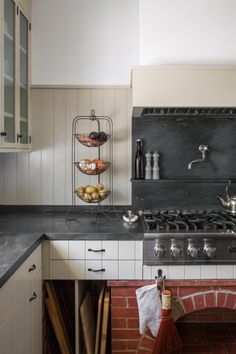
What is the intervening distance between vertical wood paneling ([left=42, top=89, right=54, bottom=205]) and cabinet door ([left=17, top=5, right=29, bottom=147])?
15 cm

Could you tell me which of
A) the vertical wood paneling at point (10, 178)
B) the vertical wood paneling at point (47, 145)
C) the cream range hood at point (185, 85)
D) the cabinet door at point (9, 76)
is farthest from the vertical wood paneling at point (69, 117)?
the cream range hood at point (185, 85)

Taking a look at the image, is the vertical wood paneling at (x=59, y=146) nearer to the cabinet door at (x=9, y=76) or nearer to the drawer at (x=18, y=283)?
the cabinet door at (x=9, y=76)

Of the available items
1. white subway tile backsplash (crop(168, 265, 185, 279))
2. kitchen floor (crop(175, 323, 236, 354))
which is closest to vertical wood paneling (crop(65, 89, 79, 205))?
white subway tile backsplash (crop(168, 265, 185, 279))

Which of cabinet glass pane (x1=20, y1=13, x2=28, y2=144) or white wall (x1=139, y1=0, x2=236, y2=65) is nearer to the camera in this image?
white wall (x1=139, y1=0, x2=236, y2=65)

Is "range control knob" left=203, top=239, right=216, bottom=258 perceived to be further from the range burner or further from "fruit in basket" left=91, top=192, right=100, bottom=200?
"fruit in basket" left=91, top=192, right=100, bottom=200

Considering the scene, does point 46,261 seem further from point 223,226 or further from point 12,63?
point 12,63

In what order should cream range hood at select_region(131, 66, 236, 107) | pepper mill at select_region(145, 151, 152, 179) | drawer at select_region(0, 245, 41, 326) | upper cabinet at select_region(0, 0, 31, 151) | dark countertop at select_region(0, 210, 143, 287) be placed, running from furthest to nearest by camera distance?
pepper mill at select_region(145, 151, 152, 179) → cream range hood at select_region(131, 66, 236, 107) → upper cabinet at select_region(0, 0, 31, 151) → dark countertop at select_region(0, 210, 143, 287) → drawer at select_region(0, 245, 41, 326)

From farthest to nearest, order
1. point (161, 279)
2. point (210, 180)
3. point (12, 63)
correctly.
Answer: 1. point (210, 180)
2. point (12, 63)
3. point (161, 279)

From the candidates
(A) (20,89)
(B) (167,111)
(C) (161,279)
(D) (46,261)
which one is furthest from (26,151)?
(C) (161,279)

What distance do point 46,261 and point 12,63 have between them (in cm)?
123

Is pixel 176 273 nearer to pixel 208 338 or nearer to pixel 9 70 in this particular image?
pixel 208 338

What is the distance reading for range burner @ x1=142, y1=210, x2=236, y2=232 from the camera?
2.06m

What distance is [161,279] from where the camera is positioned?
2.01 m

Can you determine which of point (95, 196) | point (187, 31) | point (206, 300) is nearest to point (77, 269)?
point (95, 196)
